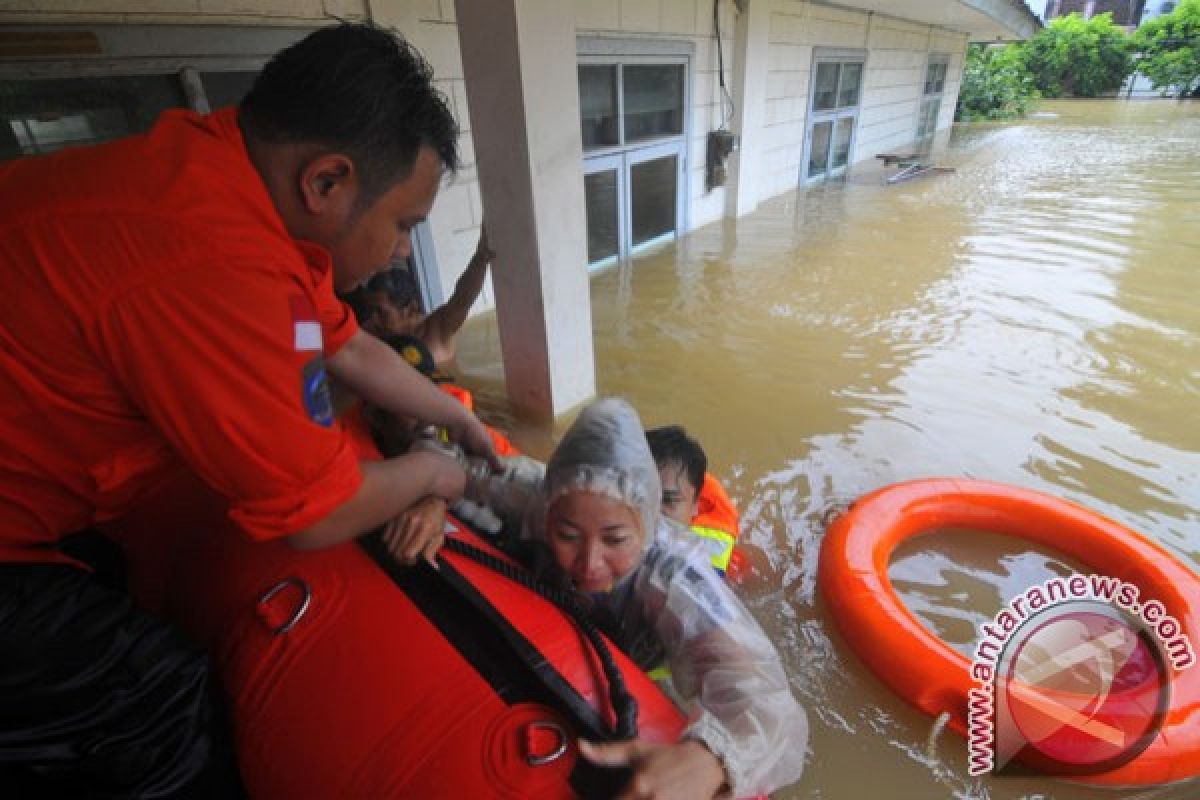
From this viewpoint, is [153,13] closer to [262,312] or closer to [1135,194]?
[262,312]

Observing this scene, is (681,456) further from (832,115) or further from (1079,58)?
(1079,58)

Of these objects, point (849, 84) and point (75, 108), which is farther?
point (849, 84)

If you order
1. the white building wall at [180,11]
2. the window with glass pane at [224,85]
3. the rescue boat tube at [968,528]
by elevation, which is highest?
the white building wall at [180,11]

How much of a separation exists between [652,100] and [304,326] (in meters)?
5.89

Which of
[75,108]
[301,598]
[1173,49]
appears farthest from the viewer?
[1173,49]

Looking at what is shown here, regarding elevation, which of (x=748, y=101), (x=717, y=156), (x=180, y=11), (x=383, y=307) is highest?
(x=180, y=11)

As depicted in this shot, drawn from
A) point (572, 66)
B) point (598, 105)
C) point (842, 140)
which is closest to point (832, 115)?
point (842, 140)

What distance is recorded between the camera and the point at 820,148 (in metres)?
9.97

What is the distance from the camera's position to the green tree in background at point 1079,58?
2739cm

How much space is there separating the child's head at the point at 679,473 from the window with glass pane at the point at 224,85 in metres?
2.64

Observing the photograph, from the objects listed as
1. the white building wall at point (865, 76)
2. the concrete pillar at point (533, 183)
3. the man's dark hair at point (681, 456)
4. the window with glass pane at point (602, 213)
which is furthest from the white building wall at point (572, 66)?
the man's dark hair at point (681, 456)

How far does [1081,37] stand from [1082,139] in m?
20.9

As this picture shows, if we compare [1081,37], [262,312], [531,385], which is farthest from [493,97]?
[1081,37]

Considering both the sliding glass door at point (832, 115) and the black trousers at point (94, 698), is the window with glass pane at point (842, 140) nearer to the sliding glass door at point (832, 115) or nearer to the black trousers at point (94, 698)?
the sliding glass door at point (832, 115)
